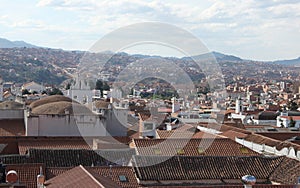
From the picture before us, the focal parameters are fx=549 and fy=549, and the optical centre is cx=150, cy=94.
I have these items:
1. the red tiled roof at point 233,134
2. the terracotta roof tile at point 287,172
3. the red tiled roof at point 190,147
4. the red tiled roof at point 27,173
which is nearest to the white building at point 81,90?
the red tiled roof at point 233,134

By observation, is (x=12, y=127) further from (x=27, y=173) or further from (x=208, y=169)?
(x=208, y=169)

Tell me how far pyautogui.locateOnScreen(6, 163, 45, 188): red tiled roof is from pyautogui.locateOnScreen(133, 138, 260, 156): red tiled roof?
20.3 feet

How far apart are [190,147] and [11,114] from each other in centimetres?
1409

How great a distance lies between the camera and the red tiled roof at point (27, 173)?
62.1ft

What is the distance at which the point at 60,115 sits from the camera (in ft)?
106

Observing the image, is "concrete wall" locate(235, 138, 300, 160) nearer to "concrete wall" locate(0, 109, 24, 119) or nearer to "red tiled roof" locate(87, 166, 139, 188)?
"red tiled roof" locate(87, 166, 139, 188)

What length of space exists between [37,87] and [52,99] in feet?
200

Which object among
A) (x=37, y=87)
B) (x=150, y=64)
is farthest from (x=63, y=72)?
(x=150, y=64)

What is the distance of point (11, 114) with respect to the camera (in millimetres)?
35188

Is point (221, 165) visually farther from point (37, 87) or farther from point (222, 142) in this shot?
point (37, 87)

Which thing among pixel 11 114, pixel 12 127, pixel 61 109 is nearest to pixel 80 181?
pixel 61 109

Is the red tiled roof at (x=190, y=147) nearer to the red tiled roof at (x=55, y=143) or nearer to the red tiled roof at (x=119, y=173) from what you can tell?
the red tiled roof at (x=119, y=173)

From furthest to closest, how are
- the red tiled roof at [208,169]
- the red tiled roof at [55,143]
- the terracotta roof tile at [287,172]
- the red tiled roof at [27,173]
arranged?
the red tiled roof at [55,143], the terracotta roof tile at [287,172], the red tiled roof at [208,169], the red tiled roof at [27,173]

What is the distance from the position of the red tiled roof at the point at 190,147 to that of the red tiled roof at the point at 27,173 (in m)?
6.19
